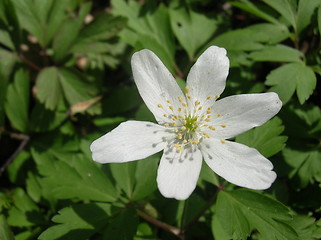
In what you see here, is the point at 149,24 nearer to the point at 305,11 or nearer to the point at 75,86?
the point at 75,86

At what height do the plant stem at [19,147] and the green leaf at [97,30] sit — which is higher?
the green leaf at [97,30]

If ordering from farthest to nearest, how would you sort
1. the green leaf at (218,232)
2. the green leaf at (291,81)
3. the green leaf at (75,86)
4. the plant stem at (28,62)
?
the plant stem at (28,62), the green leaf at (75,86), the green leaf at (218,232), the green leaf at (291,81)

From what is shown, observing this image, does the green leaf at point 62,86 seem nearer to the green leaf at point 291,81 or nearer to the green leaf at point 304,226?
the green leaf at point 291,81

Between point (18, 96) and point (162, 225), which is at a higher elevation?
point (18, 96)

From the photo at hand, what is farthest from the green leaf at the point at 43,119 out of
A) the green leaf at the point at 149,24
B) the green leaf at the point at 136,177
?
the green leaf at the point at 149,24

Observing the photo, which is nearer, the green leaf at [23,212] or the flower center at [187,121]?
the flower center at [187,121]

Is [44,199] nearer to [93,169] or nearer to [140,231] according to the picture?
[93,169]

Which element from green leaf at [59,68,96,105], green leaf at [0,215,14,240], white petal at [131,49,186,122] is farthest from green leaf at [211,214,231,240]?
green leaf at [59,68,96,105]

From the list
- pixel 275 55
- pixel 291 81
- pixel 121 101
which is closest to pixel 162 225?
pixel 121 101
